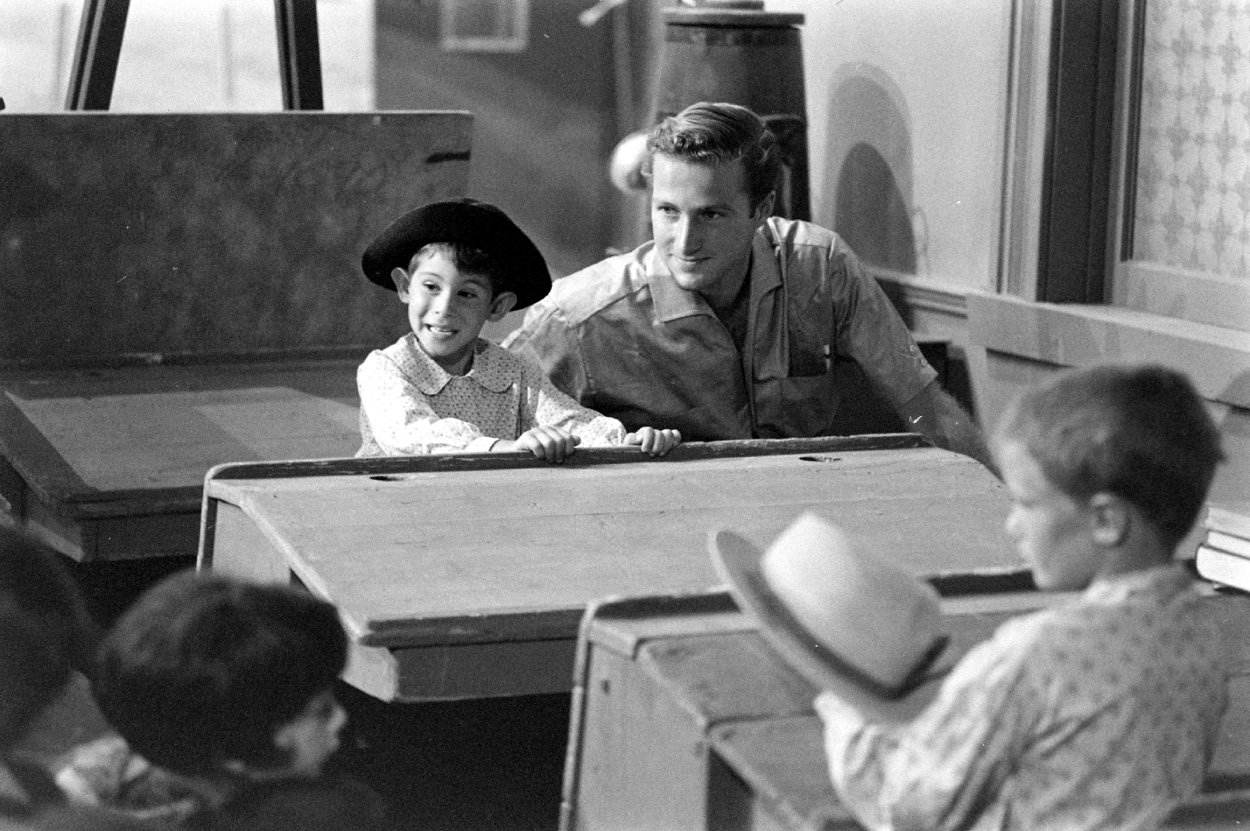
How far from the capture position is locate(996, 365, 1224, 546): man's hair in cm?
158

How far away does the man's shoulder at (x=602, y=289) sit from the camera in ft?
12.7

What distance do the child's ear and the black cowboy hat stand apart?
5 centimetres

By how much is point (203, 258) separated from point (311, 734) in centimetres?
347

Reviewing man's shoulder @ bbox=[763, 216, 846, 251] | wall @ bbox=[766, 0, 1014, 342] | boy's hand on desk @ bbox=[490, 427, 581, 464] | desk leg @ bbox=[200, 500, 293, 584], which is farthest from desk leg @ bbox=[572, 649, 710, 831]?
wall @ bbox=[766, 0, 1014, 342]

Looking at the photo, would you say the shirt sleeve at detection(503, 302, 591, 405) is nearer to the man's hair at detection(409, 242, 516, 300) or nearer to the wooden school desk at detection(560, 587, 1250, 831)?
the man's hair at detection(409, 242, 516, 300)

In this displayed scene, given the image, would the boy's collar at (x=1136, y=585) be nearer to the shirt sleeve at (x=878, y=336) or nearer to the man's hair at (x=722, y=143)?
the man's hair at (x=722, y=143)

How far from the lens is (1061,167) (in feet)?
15.6

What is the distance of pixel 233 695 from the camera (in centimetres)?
166

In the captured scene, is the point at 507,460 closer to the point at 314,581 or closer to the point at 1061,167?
the point at 314,581

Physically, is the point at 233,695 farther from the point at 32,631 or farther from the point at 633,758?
the point at 633,758

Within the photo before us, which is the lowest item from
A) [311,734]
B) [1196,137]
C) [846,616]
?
[311,734]

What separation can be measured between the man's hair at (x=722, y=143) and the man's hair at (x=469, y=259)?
50cm

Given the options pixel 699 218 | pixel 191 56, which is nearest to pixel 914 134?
pixel 699 218

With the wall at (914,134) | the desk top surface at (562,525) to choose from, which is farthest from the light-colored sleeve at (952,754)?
the wall at (914,134)
